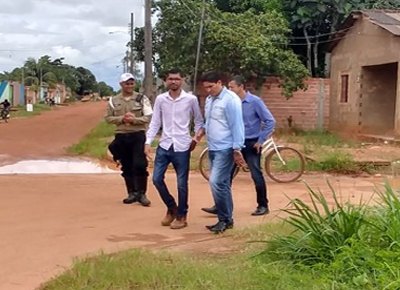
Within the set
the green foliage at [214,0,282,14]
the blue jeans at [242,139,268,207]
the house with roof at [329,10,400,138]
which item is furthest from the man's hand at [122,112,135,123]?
the green foliage at [214,0,282,14]

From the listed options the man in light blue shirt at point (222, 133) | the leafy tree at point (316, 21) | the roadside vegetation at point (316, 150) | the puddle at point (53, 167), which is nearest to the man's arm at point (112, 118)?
the man in light blue shirt at point (222, 133)

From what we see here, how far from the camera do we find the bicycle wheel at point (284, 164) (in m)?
11.5

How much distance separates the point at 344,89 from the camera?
953 inches

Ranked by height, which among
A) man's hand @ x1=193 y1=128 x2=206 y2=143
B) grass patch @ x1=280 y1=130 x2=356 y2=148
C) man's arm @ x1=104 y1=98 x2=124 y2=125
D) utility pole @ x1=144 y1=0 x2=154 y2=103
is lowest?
grass patch @ x1=280 y1=130 x2=356 y2=148

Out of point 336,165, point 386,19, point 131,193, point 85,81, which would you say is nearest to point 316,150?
point 336,165

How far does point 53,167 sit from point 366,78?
12.8 m

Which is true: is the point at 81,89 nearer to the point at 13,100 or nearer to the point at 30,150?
the point at 13,100

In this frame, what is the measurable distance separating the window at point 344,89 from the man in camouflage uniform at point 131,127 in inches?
647

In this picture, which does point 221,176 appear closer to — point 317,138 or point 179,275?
point 179,275

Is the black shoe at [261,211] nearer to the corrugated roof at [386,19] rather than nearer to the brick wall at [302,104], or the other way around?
the corrugated roof at [386,19]

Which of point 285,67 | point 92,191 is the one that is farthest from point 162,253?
point 285,67

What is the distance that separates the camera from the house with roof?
71.1 ft

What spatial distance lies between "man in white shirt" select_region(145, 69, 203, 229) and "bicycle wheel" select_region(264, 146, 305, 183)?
14.5 feet

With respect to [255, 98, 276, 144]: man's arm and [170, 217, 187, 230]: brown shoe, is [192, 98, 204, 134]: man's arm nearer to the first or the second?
[170, 217, 187, 230]: brown shoe
